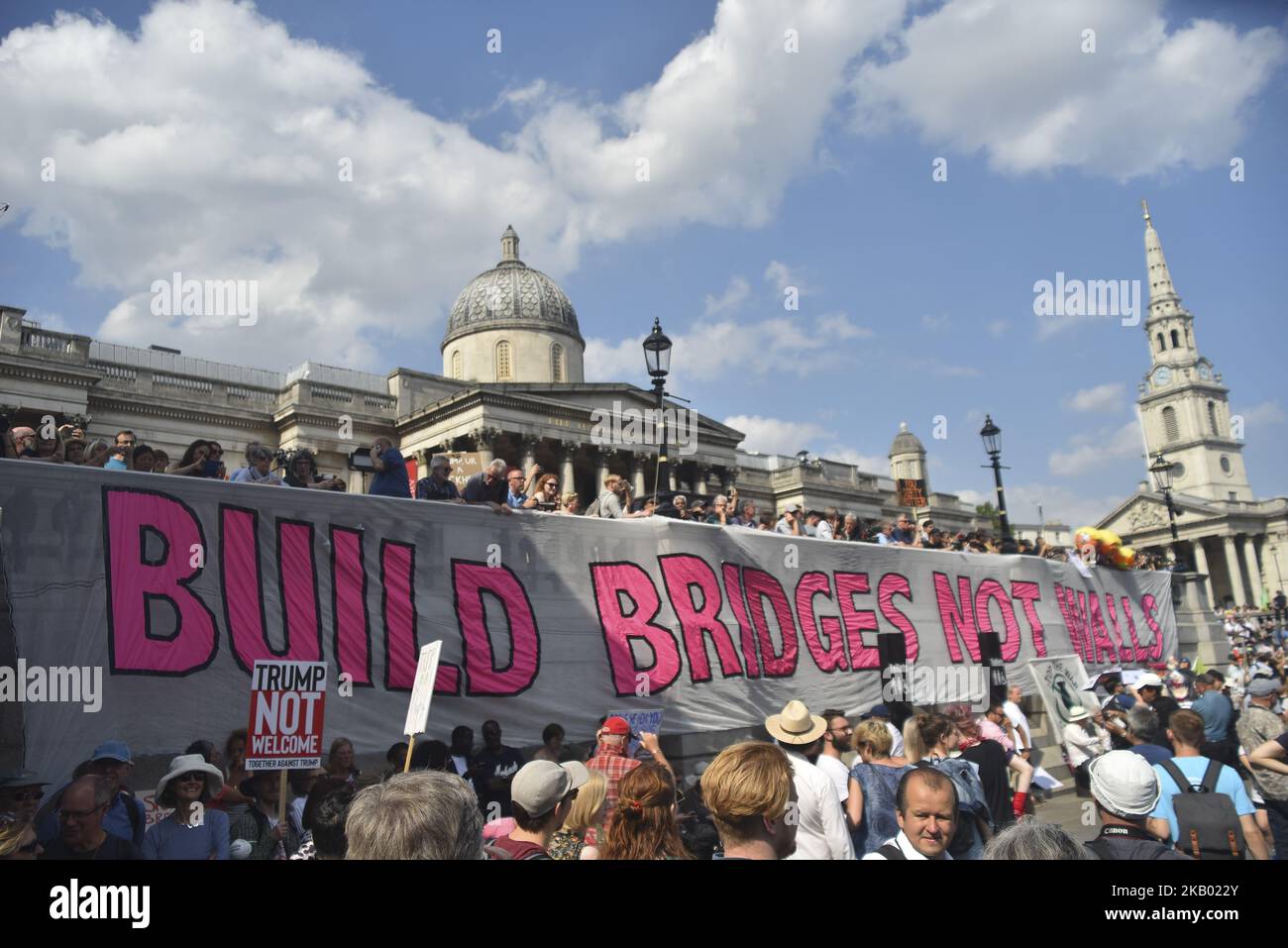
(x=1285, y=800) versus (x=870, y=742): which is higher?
(x=870, y=742)

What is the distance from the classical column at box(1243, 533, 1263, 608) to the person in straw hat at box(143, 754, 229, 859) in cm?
9720

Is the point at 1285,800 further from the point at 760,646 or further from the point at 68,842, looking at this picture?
the point at 68,842

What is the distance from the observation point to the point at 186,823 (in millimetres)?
5121

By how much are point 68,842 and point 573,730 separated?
18.5 ft

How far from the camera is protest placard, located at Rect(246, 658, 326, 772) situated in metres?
5.76

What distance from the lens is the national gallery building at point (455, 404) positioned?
3294 cm

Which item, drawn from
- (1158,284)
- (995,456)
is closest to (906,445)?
(1158,284)

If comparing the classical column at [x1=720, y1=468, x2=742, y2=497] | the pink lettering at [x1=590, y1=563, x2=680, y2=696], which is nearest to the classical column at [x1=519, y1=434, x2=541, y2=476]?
the classical column at [x1=720, y1=468, x2=742, y2=497]

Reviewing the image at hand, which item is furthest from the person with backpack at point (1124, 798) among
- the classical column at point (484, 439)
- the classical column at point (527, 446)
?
the classical column at point (527, 446)

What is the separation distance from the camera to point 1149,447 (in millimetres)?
96500

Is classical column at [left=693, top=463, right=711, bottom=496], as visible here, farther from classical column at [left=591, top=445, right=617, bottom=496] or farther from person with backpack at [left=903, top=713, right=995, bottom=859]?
person with backpack at [left=903, top=713, right=995, bottom=859]

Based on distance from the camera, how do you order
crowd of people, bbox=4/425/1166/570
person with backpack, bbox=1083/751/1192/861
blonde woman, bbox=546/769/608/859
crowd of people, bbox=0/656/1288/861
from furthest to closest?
crowd of people, bbox=4/425/1166/570 → blonde woman, bbox=546/769/608/859 → person with backpack, bbox=1083/751/1192/861 → crowd of people, bbox=0/656/1288/861

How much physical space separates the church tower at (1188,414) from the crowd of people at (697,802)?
300 ft
